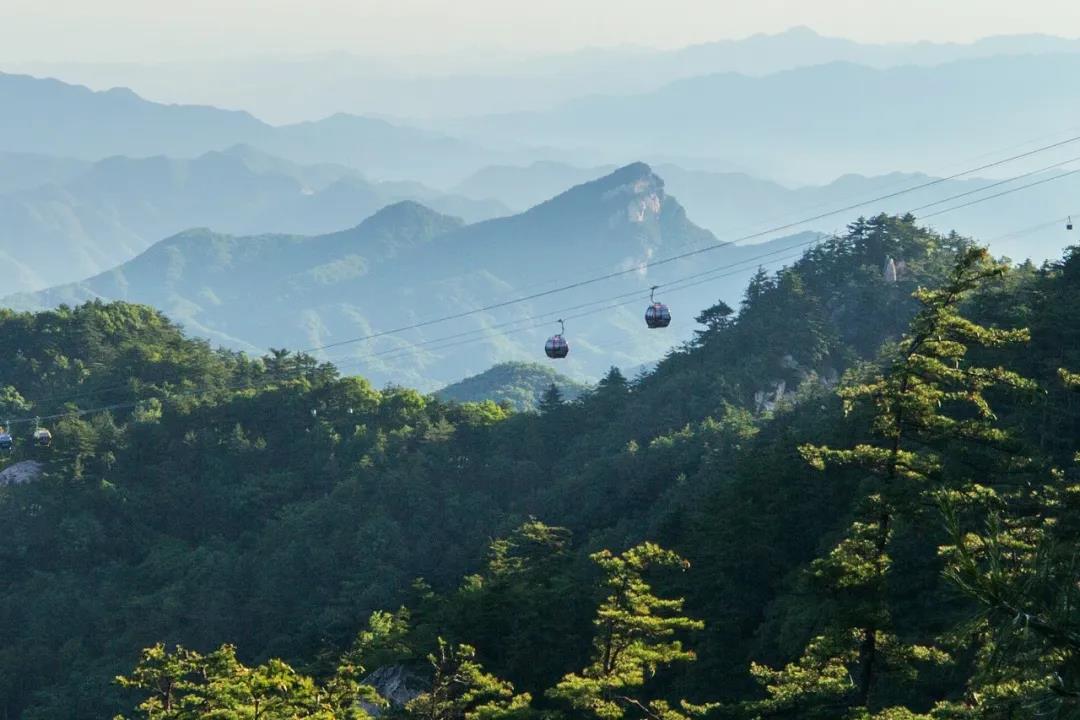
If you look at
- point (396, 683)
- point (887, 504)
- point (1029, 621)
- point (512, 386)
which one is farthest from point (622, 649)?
point (512, 386)

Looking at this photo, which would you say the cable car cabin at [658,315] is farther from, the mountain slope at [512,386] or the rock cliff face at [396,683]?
the mountain slope at [512,386]

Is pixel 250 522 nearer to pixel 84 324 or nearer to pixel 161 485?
pixel 161 485

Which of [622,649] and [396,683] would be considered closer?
[622,649]

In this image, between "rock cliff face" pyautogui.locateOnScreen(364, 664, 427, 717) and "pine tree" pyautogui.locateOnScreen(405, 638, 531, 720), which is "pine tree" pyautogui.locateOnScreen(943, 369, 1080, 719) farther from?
"rock cliff face" pyautogui.locateOnScreen(364, 664, 427, 717)

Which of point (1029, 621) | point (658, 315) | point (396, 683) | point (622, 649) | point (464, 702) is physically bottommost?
point (396, 683)

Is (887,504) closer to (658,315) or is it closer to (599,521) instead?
(658,315)

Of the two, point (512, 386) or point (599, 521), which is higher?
point (512, 386)

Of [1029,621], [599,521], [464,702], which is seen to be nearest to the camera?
[1029,621]

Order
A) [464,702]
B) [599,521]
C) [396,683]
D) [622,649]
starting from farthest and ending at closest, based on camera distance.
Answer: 1. [599,521]
2. [396,683]
3. [464,702]
4. [622,649]
